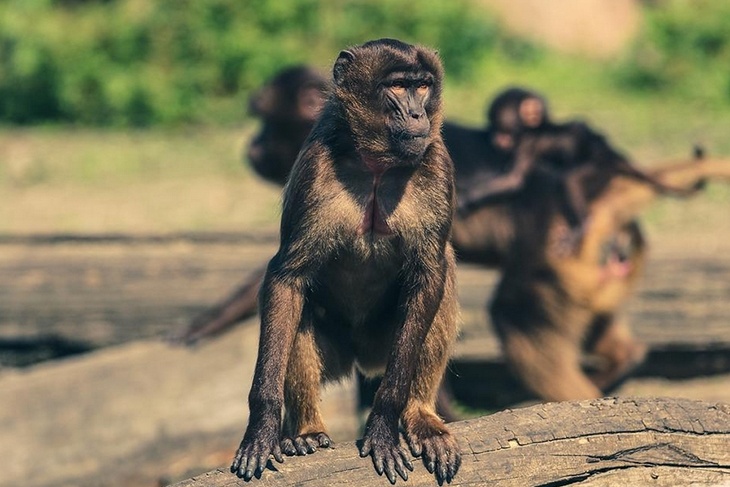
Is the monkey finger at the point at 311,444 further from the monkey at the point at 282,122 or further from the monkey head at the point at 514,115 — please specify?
the monkey head at the point at 514,115

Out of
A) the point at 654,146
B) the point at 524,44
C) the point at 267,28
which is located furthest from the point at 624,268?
the point at 524,44

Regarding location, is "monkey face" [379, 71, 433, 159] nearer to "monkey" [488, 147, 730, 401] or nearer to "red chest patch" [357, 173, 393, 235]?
"red chest patch" [357, 173, 393, 235]

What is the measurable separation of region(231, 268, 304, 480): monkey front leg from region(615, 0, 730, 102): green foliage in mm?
13068

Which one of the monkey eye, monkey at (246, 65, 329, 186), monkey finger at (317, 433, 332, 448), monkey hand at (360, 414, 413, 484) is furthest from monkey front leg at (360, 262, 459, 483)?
monkey at (246, 65, 329, 186)

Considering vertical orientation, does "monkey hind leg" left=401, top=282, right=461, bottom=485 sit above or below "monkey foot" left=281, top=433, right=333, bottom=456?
above

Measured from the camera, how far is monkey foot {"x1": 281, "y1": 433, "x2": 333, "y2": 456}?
188 inches

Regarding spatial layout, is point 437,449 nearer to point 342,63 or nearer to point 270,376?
point 270,376

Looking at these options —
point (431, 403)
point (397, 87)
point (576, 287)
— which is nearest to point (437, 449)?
point (431, 403)

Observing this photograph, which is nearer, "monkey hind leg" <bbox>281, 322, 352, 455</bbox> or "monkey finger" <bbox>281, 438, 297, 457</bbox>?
"monkey finger" <bbox>281, 438, 297, 457</bbox>

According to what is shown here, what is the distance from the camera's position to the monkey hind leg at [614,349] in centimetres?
909

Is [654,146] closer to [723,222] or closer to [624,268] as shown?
[723,222]

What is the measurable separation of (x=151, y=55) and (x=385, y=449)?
1199 cm

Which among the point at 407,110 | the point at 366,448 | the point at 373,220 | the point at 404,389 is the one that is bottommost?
the point at 366,448

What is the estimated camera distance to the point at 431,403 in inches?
203
